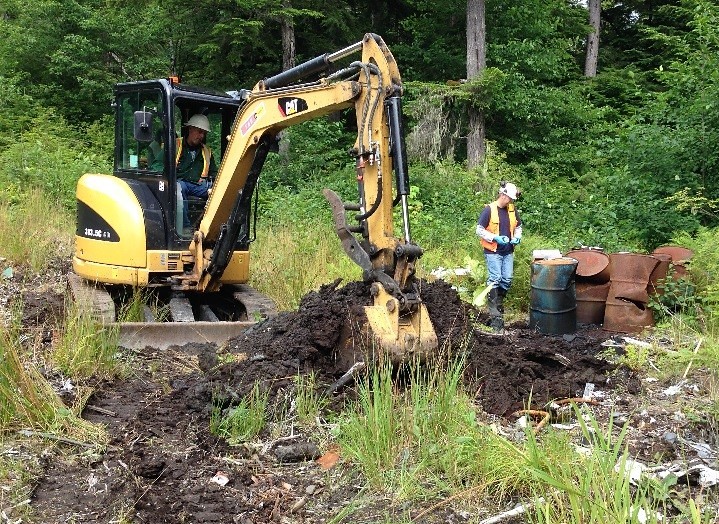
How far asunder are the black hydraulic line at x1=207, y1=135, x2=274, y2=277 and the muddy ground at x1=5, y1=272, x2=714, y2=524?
3.19 feet

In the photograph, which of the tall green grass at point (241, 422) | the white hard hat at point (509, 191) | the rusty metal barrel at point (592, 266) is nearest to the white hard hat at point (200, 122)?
the white hard hat at point (509, 191)

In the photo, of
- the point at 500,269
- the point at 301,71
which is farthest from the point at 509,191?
the point at 301,71

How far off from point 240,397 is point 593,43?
19.5 metres

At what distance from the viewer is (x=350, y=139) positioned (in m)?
17.9

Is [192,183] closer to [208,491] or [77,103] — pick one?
[208,491]

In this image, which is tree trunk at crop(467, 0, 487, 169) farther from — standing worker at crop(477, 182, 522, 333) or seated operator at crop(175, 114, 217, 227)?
seated operator at crop(175, 114, 217, 227)

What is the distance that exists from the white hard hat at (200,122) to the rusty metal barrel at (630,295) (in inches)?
185

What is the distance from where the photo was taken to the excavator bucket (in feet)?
16.4

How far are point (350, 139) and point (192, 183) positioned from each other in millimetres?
10417

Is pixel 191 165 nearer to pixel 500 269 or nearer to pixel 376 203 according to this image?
pixel 376 203

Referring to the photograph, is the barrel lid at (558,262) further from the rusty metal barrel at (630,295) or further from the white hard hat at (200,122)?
the white hard hat at (200,122)

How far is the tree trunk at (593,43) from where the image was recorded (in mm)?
21250

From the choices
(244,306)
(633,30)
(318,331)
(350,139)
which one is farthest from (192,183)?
(633,30)

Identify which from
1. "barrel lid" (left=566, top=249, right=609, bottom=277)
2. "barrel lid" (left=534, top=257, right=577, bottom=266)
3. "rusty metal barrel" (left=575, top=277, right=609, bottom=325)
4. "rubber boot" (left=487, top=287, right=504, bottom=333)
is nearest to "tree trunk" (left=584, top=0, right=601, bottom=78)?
"barrel lid" (left=566, top=249, right=609, bottom=277)
